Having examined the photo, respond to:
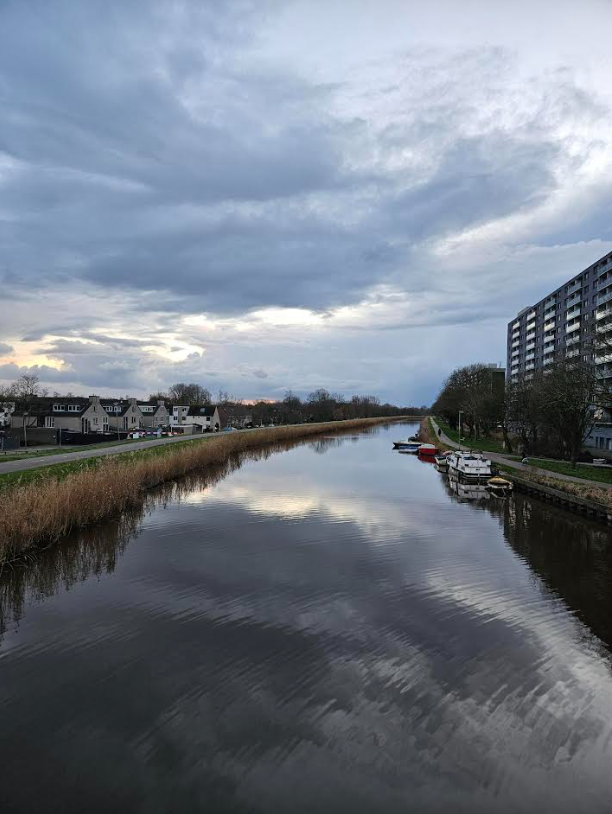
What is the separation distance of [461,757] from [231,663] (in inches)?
164

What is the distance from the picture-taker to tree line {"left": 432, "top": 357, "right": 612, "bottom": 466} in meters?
33.4

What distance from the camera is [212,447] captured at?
43688mm

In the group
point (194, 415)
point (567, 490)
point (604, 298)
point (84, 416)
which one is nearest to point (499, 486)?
point (567, 490)

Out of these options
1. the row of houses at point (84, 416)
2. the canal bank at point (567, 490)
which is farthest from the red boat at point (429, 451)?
the row of houses at point (84, 416)

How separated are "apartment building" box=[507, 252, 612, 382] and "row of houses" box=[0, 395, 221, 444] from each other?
2466 inches

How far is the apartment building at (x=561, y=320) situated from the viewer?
7444 centimetres

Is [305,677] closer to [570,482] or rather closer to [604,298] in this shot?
[570,482]

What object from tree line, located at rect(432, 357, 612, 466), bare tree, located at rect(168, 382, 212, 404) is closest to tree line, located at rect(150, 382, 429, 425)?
bare tree, located at rect(168, 382, 212, 404)

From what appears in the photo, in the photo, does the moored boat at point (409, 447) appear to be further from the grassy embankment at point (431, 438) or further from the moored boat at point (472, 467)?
the moored boat at point (472, 467)

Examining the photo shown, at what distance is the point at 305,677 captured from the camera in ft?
28.9

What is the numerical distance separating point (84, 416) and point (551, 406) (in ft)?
221

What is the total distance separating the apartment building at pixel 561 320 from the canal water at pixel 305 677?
41474 millimetres

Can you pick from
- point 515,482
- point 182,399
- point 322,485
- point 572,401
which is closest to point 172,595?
point 322,485

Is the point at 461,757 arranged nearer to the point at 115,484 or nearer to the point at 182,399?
the point at 115,484
